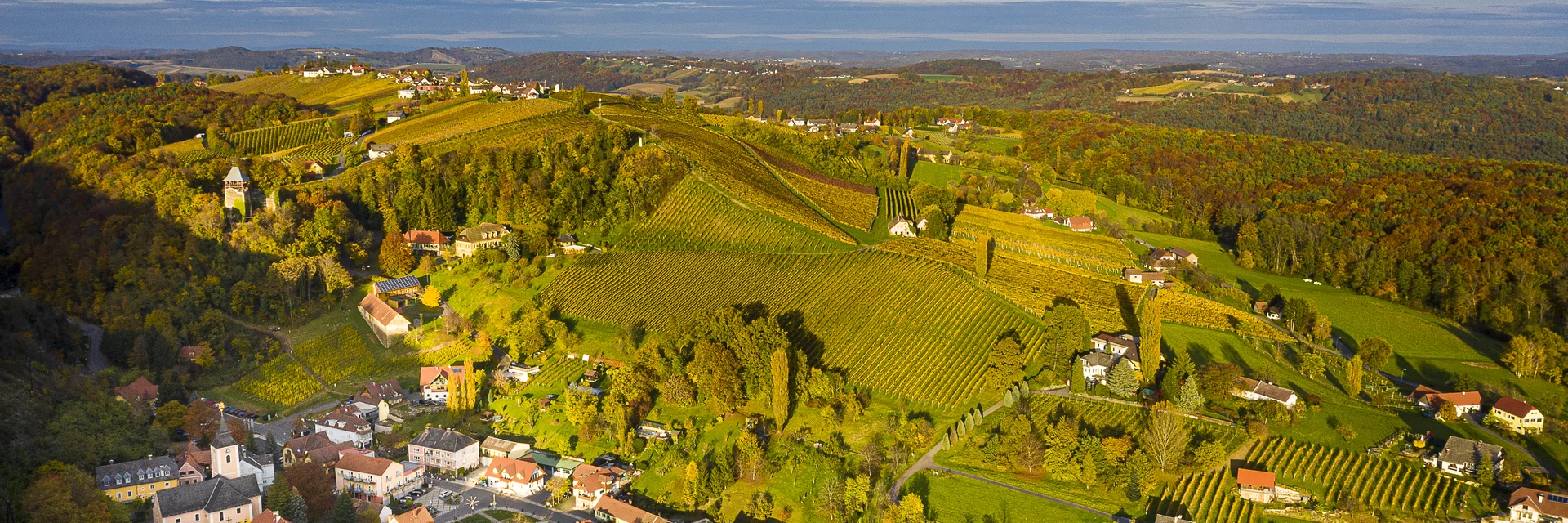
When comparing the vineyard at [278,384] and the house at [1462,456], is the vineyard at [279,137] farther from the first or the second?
the house at [1462,456]

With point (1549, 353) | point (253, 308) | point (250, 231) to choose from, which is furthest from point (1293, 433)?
point (250, 231)

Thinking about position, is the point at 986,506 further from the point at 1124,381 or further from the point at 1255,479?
the point at 1124,381

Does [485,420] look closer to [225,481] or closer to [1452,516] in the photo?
[225,481]

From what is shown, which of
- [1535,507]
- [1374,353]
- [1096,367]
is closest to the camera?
[1535,507]

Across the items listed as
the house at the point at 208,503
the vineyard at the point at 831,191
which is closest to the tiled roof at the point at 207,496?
the house at the point at 208,503

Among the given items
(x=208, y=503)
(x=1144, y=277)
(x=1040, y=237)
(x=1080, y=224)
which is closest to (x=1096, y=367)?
(x=1144, y=277)

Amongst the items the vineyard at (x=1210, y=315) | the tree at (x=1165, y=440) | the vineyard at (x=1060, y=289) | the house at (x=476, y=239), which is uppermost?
the house at (x=476, y=239)
